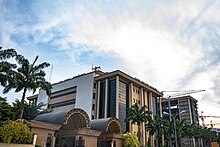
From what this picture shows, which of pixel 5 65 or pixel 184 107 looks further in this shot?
pixel 184 107

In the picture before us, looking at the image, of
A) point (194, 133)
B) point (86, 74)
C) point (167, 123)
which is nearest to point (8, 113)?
point (86, 74)

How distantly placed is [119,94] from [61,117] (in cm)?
2673

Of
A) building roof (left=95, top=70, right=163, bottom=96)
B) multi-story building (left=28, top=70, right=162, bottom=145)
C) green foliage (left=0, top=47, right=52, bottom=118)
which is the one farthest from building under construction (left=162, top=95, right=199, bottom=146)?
green foliage (left=0, top=47, right=52, bottom=118)

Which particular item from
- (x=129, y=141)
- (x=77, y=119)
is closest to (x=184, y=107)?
(x=129, y=141)

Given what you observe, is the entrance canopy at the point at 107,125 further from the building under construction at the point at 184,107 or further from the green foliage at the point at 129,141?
the building under construction at the point at 184,107

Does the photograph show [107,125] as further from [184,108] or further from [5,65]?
[184,108]

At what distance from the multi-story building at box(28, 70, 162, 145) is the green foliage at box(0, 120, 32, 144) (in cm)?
3030

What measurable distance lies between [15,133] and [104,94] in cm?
3573

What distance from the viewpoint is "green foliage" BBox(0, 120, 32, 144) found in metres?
25.7

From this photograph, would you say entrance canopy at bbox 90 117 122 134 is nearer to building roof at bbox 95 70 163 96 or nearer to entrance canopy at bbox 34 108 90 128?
entrance canopy at bbox 34 108 90 128

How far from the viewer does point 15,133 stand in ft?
85.8

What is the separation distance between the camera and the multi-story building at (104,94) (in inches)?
2306

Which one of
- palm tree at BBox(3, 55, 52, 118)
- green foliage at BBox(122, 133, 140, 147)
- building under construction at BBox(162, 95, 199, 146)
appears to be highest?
building under construction at BBox(162, 95, 199, 146)

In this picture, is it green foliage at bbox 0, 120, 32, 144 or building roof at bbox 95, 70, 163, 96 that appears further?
building roof at bbox 95, 70, 163, 96
